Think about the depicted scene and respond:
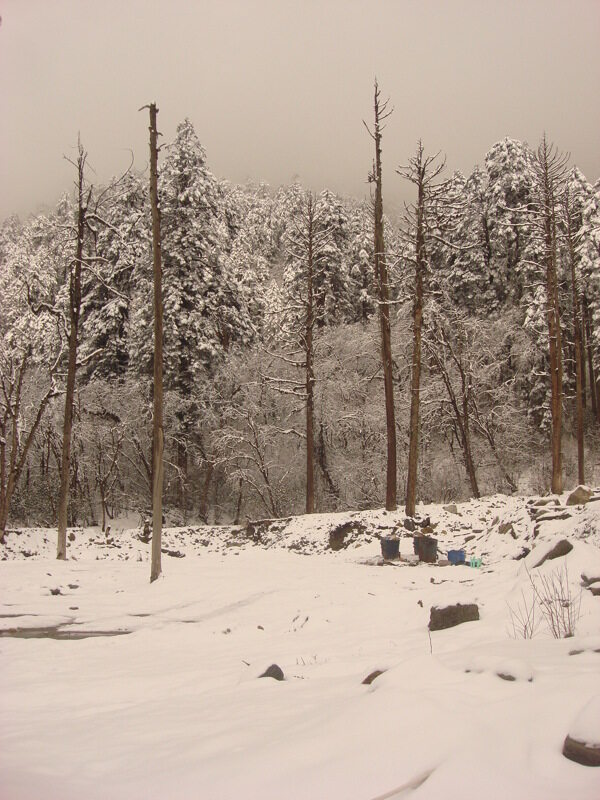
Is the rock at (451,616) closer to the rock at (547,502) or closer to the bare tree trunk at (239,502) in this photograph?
the rock at (547,502)

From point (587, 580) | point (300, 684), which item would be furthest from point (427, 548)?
point (300, 684)

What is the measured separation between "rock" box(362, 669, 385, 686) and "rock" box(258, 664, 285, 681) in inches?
46.5

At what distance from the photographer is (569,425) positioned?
105 ft

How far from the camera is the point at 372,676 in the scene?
14.3 ft

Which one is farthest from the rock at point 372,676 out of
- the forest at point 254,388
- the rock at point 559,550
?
the forest at point 254,388

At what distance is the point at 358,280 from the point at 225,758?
3489cm

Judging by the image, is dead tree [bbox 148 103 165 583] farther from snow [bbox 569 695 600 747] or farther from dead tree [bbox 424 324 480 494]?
dead tree [bbox 424 324 480 494]

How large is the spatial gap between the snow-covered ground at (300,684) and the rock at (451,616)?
0.64 ft

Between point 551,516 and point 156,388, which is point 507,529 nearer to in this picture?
point 551,516

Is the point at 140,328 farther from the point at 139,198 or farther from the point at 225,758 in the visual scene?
the point at 225,758

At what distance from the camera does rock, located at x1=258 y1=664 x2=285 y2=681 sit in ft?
17.1

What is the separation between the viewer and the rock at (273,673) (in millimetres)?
5219

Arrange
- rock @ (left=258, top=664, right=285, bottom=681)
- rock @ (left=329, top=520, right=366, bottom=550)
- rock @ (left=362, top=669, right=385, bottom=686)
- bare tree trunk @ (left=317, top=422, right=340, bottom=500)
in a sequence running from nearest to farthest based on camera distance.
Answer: rock @ (left=362, top=669, right=385, bottom=686), rock @ (left=258, top=664, right=285, bottom=681), rock @ (left=329, top=520, right=366, bottom=550), bare tree trunk @ (left=317, top=422, right=340, bottom=500)

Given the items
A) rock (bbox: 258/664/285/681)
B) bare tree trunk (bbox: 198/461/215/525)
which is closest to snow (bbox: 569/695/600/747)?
rock (bbox: 258/664/285/681)
